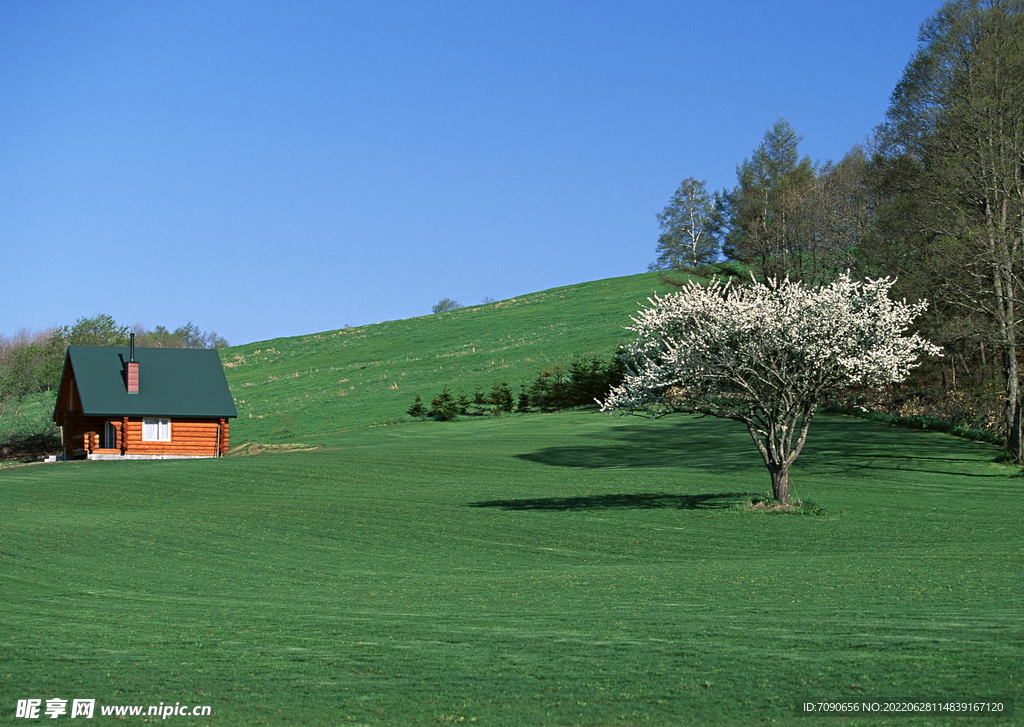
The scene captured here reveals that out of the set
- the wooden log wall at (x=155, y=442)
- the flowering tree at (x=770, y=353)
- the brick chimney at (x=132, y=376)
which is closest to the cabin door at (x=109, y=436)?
the wooden log wall at (x=155, y=442)

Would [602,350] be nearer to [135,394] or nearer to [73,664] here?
[135,394]

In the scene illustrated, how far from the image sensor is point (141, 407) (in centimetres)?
5959

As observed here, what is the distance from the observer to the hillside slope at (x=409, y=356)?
7451cm

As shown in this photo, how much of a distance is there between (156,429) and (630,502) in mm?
38523

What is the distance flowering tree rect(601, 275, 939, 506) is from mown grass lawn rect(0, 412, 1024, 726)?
310 cm

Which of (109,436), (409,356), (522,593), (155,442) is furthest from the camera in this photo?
(409,356)

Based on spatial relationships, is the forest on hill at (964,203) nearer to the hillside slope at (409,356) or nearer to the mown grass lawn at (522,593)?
the mown grass lawn at (522,593)

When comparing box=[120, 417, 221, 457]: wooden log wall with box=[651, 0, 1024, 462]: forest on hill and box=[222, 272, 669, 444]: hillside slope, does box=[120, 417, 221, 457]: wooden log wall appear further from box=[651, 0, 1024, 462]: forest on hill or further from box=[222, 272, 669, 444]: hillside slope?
box=[651, 0, 1024, 462]: forest on hill

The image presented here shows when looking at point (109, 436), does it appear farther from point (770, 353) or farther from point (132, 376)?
point (770, 353)

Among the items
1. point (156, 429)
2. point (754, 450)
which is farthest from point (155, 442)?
point (754, 450)

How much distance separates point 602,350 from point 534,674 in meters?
75.2

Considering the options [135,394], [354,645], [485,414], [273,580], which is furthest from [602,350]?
[354,645]

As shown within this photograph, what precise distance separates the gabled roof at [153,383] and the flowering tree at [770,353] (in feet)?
126

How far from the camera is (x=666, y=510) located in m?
29.1
